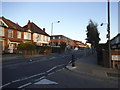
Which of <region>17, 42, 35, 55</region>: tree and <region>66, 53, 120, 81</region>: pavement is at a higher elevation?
<region>17, 42, 35, 55</region>: tree

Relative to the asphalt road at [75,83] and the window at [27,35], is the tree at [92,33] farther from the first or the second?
the asphalt road at [75,83]

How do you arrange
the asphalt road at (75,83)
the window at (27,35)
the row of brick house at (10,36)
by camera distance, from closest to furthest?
1. the asphalt road at (75,83)
2. the row of brick house at (10,36)
3. the window at (27,35)

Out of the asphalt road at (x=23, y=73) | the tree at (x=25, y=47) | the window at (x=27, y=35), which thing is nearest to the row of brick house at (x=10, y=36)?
the window at (x=27, y=35)

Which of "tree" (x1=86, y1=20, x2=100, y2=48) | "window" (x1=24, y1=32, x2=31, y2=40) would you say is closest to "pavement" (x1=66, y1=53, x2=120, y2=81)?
"tree" (x1=86, y1=20, x2=100, y2=48)

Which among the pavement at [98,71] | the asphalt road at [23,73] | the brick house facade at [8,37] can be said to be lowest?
the pavement at [98,71]

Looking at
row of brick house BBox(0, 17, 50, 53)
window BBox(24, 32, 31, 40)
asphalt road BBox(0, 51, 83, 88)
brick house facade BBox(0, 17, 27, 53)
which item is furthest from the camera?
window BBox(24, 32, 31, 40)

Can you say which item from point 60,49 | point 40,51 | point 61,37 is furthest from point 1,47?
point 61,37

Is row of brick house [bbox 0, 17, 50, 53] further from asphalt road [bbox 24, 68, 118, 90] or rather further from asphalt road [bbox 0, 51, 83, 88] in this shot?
asphalt road [bbox 24, 68, 118, 90]

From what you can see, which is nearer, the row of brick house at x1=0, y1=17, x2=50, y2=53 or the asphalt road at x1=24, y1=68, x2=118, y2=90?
the asphalt road at x1=24, y1=68, x2=118, y2=90

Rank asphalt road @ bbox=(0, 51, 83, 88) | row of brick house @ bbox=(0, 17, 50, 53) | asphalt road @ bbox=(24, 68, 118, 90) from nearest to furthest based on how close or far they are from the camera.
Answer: asphalt road @ bbox=(24, 68, 118, 90)
asphalt road @ bbox=(0, 51, 83, 88)
row of brick house @ bbox=(0, 17, 50, 53)

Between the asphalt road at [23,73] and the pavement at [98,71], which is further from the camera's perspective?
the pavement at [98,71]

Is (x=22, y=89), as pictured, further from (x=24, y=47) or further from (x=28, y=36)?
(x=28, y=36)

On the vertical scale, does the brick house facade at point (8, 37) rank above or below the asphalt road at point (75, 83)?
above

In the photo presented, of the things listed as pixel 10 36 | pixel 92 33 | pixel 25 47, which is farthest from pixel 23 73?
pixel 10 36
